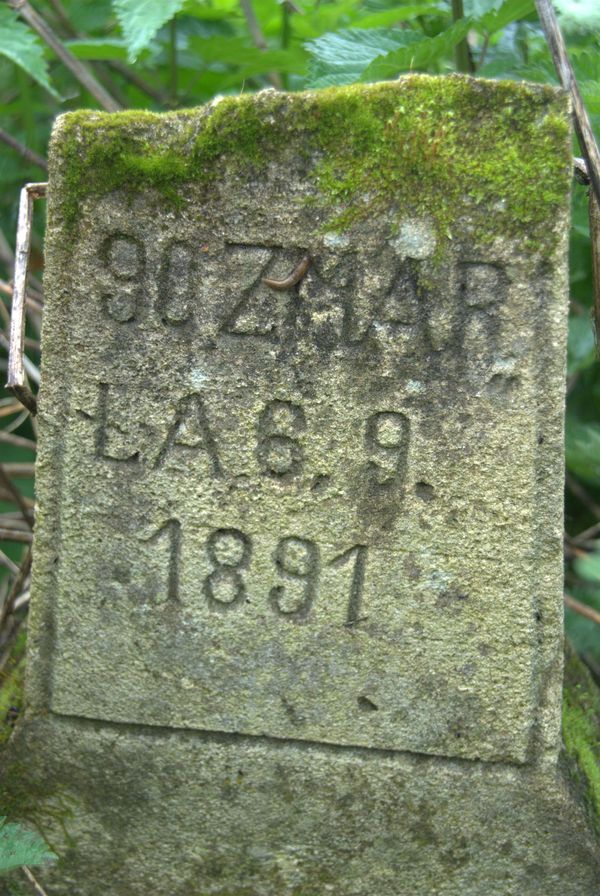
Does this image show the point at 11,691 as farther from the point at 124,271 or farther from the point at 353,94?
the point at 353,94

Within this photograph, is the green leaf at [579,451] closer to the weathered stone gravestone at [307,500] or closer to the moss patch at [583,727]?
the moss patch at [583,727]

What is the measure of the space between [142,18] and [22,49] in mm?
352

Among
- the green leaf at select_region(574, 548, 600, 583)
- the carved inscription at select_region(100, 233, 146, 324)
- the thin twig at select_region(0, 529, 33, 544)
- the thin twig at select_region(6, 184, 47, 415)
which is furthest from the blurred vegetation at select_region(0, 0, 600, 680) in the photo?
the green leaf at select_region(574, 548, 600, 583)

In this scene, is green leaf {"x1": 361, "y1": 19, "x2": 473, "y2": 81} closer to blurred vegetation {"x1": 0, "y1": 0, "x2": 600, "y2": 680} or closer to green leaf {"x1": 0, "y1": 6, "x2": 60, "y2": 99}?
blurred vegetation {"x1": 0, "y1": 0, "x2": 600, "y2": 680}

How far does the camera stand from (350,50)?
1909mm

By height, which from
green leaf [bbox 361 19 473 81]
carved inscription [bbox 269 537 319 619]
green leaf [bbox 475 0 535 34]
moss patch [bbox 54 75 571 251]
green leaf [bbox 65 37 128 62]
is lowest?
carved inscription [bbox 269 537 319 619]

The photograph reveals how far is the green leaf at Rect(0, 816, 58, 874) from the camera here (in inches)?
58.6

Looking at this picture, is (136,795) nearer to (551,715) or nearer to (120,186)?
(551,715)

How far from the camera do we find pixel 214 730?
1719 millimetres

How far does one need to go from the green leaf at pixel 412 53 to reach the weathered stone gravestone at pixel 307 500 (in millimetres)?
343

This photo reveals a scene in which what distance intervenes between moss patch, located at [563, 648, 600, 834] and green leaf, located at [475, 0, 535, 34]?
4.36 feet

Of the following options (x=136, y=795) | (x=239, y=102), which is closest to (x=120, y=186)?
(x=239, y=102)

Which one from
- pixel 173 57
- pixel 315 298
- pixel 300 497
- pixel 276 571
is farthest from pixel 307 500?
pixel 173 57

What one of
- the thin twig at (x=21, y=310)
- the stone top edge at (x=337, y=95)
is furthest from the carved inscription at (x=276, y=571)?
the stone top edge at (x=337, y=95)
